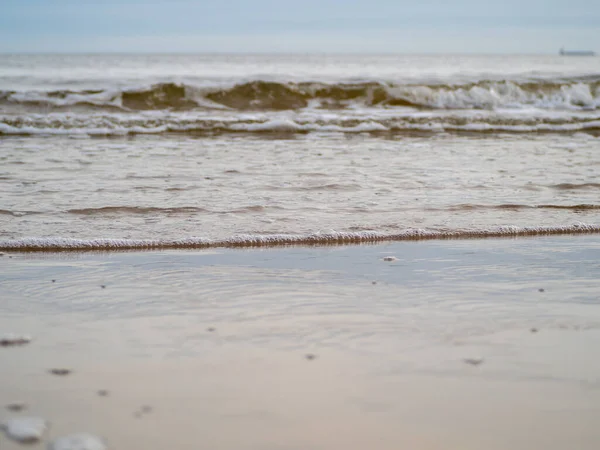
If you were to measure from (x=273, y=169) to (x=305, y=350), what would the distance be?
5.18 metres

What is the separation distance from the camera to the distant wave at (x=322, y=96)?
53.3ft

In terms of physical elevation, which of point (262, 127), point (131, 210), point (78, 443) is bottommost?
point (78, 443)

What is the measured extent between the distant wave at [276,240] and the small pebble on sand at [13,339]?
164cm

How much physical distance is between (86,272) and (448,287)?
1916 mm

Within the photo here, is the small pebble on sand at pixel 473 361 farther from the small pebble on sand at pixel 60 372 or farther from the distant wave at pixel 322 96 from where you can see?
the distant wave at pixel 322 96

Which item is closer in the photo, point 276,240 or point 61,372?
point 61,372

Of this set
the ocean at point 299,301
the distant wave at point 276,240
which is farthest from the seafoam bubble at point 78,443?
the distant wave at point 276,240

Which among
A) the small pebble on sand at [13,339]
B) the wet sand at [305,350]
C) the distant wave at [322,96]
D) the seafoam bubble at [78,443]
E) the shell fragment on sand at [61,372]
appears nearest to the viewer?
the seafoam bubble at [78,443]

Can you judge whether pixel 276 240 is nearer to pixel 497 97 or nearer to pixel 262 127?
pixel 262 127

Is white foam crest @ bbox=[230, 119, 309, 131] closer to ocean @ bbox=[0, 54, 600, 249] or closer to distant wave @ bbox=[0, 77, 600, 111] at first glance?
ocean @ bbox=[0, 54, 600, 249]

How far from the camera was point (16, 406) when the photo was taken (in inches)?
92.5

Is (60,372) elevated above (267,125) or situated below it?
below

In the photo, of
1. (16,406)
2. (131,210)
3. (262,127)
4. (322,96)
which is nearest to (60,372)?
(16,406)

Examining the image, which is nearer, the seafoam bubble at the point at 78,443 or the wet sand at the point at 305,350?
the seafoam bubble at the point at 78,443
